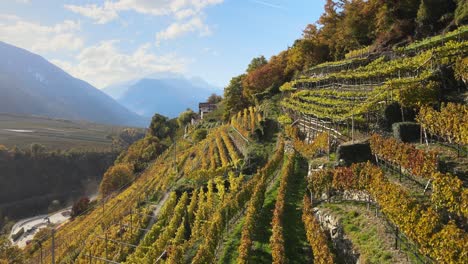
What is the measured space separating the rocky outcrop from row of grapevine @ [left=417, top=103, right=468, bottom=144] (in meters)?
6.48

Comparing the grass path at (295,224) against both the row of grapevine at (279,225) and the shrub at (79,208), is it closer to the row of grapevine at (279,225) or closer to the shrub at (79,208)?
the row of grapevine at (279,225)

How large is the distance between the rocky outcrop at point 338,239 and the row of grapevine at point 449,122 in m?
6.48

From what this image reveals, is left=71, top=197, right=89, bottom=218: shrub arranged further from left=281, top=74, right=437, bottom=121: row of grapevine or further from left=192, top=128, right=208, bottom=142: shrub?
left=281, top=74, right=437, bottom=121: row of grapevine

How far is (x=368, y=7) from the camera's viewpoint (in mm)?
46938

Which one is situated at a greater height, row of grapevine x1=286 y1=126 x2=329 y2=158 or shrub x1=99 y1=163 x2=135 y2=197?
row of grapevine x1=286 y1=126 x2=329 y2=158

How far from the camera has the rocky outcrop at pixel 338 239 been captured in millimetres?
14916

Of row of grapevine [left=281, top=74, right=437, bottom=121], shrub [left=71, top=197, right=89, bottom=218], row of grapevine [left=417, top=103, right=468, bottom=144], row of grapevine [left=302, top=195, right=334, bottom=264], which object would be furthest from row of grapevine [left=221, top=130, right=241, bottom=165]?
shrub [left=71, top=197, right=89, bottom=218]

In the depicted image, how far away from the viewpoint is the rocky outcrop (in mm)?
14916

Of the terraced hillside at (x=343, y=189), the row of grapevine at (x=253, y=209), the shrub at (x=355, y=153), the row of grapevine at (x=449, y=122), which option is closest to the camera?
the terraced hillside at (x=343, y=189)

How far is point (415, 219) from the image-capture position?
1247cm

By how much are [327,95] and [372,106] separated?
42.7 ft

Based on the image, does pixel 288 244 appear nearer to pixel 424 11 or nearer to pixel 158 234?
pixel 158 234

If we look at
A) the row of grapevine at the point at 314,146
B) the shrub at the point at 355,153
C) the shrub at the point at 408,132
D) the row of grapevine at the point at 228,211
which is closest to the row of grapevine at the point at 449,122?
the shrub at the point at 408,132

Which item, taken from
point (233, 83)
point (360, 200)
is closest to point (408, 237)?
point (360, 200)
